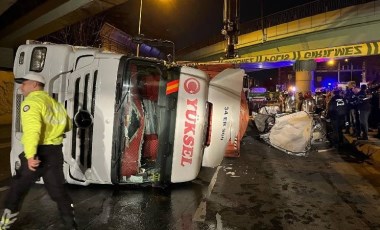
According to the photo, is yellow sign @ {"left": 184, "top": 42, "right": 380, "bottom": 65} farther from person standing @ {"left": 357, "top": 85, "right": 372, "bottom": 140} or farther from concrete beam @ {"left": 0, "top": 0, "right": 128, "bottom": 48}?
concrete beam @ {"left": 0, "top": 0, "right": 128, "bottom": 48}

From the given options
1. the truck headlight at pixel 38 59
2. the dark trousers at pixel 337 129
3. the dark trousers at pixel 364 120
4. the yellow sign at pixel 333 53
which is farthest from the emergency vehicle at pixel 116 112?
the dark trousers at pixel 364 120

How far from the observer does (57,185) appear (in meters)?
3.68

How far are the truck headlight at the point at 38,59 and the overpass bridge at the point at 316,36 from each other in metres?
8.61

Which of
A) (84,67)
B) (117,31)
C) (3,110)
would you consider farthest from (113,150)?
(117,31)

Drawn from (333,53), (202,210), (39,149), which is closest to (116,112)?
(39,149)

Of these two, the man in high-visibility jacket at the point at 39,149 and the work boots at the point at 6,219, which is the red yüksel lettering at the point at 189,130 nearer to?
the man in high-visibility jacket at the point at 39,149

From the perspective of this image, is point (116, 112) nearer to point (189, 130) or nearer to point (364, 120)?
point (189, 130)

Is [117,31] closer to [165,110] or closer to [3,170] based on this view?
[3,170]

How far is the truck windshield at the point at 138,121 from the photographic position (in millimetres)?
4660


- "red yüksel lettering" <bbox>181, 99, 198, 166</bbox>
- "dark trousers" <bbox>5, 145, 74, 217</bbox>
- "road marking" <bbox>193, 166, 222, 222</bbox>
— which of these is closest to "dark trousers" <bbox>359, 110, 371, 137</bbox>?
"road marking" <bbox>193, 166, 222, 222</bbox>

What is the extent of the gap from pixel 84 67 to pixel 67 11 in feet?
28.5

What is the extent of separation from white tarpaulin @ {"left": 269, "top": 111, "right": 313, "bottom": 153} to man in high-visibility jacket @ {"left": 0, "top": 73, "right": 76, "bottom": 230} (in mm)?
6147

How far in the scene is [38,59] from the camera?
475cm

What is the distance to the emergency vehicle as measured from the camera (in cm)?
463
